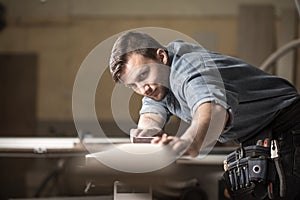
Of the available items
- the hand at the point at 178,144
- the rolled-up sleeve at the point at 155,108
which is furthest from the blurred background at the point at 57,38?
the hand at the point at 178,144

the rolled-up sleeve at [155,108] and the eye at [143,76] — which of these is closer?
the eye at [143,76]

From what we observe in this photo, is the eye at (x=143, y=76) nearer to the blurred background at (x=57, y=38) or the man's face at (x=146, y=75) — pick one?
the man's face at (x=146, y=75)

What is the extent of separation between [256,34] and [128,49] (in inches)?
88.2

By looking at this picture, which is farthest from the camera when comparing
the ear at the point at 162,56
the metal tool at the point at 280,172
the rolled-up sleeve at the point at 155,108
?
the metal tool at the point at 280,172

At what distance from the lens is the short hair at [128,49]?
105cm

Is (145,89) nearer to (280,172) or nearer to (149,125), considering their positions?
(149,125)

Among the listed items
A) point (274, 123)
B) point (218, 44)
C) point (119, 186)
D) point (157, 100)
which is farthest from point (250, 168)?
point (218, 44)

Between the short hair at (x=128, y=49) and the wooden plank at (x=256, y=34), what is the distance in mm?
2155

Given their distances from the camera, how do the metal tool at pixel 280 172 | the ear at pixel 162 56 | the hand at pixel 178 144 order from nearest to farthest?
the hand at pixel 178 144, the ear at pixel 162 56, the metal tool at pixel 280 172

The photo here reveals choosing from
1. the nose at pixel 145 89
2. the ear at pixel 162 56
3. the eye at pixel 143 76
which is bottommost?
the nose at pixel 145 89

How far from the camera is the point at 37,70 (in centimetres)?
428

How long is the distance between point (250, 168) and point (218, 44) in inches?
113

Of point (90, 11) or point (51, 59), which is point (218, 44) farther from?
point (51, 59)

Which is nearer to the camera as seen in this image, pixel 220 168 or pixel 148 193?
pixel 148 193
